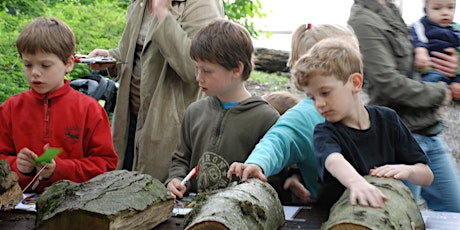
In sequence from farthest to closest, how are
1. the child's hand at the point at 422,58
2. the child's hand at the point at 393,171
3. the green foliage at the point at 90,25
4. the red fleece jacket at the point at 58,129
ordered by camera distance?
the green foliage at the point at 90,25
the child's hand at the point at 422,58
the red fleece jacket at the point at 58,129
the child's hand at the point at 393,171

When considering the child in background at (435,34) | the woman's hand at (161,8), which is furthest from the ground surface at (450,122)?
the woman's hand at (161,8)

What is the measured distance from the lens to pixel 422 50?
3602 mm

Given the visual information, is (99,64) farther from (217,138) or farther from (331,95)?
(331,95)

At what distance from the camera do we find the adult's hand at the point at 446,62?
3.63 metres

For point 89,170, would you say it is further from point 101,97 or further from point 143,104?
point 101,97

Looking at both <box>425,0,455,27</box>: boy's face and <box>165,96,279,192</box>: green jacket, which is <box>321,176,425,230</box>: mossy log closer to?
<box>165,96,279,192</box>: green jacket

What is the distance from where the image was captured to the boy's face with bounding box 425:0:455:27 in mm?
3688

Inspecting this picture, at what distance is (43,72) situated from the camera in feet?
11.0

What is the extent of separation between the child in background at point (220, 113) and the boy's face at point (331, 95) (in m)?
0.70

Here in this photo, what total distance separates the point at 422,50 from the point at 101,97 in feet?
7.51

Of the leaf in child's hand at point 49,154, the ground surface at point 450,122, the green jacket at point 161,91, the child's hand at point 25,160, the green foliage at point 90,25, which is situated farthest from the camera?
the ground surface at point 450,122

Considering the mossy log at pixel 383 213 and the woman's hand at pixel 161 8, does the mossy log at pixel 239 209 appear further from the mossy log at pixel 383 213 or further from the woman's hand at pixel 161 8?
the woman's hand at pixel 161 8

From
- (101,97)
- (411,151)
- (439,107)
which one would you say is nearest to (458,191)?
(439,107)

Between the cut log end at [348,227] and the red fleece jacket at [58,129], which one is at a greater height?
the cut log end at [348,227]
